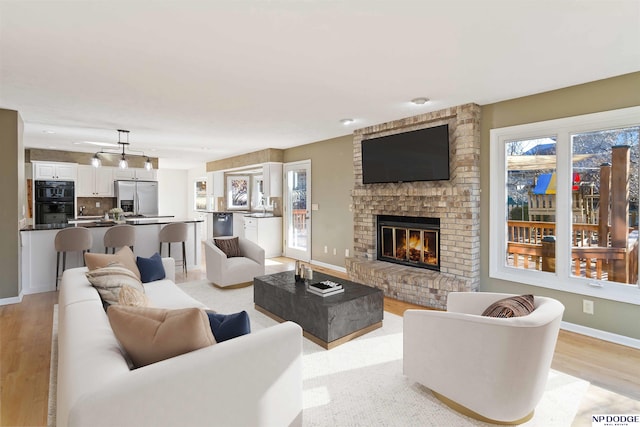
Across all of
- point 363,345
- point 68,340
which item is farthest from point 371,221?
point 68,340

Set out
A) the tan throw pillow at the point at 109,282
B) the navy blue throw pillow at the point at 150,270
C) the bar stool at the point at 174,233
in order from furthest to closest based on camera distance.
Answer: the bar stool at the point at 174,233 → the navy blue throw pillow at the point at 150,270 → the tan throw pillow at the point at 109,282

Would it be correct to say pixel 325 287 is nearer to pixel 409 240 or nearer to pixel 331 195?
pixel 409 240

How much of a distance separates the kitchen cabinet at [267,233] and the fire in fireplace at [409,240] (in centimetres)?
295

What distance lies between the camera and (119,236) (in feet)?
16.4

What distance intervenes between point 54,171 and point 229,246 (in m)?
5.20

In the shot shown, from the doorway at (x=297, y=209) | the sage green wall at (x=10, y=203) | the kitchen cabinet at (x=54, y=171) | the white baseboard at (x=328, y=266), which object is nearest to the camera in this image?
the sage green wall at (x=10, y=203)

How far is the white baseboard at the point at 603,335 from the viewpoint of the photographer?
2941mm

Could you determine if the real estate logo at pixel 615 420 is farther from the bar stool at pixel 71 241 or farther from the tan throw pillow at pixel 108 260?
the bar stool at pixel 71 241

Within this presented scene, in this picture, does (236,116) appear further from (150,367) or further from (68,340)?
(150,367)

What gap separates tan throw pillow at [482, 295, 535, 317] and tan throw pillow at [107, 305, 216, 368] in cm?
161

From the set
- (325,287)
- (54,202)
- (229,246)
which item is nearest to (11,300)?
(229,246)

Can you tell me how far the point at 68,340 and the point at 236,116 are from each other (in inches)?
136

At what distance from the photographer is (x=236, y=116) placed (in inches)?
175

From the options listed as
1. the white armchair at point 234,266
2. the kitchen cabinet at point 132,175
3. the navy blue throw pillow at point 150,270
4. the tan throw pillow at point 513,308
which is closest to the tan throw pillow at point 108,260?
the navy blue throw pillow at point 150,270
